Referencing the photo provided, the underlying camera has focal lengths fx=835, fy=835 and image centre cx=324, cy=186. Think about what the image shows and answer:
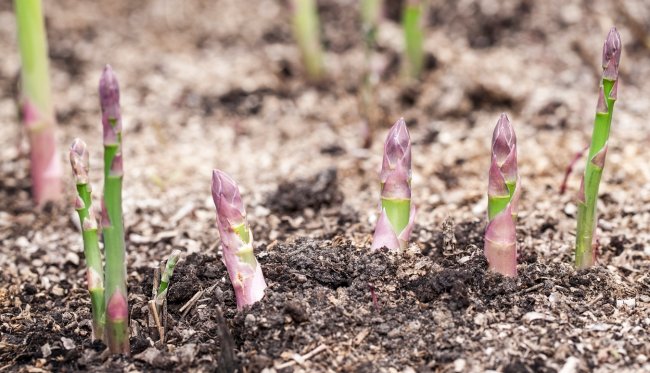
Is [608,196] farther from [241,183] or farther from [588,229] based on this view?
[241,183]

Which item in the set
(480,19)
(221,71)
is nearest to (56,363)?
(221,71)

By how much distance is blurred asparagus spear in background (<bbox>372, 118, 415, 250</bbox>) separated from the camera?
2.12m

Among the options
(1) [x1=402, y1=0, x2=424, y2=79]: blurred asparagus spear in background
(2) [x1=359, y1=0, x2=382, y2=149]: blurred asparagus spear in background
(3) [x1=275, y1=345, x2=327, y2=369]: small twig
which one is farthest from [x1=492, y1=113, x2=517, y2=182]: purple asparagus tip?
(1) [x1=402, y1=0, x2=424, y2=79]: blurred asparagus spear in background

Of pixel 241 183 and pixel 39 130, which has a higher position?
pixel 39 130

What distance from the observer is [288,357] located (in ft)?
6.45

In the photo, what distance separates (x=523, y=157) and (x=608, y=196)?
17.8 inches

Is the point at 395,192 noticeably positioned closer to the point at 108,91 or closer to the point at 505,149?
the point at 505,149

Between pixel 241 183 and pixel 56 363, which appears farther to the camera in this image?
pixel 241 183

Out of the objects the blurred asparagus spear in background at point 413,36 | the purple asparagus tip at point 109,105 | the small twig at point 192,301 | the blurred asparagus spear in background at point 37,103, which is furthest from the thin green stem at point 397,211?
the blurred asparagus spear in background at point 413,36

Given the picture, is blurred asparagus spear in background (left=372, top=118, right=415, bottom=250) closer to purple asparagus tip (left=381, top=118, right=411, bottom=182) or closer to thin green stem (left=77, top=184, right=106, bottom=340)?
purple asparagus tip (left=381, top=118, right=411, bottom=182)

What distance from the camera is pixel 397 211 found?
2.17 metres

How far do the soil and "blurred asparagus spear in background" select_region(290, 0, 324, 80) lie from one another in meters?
0.09

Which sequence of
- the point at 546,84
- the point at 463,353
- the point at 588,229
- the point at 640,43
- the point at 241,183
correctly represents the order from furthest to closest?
the point at 640,43 < the point at 546,84 < the point at 241,183 < the point at 588,229 < the point at 463,353

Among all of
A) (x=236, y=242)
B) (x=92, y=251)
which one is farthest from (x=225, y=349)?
(x=92, y=251)
